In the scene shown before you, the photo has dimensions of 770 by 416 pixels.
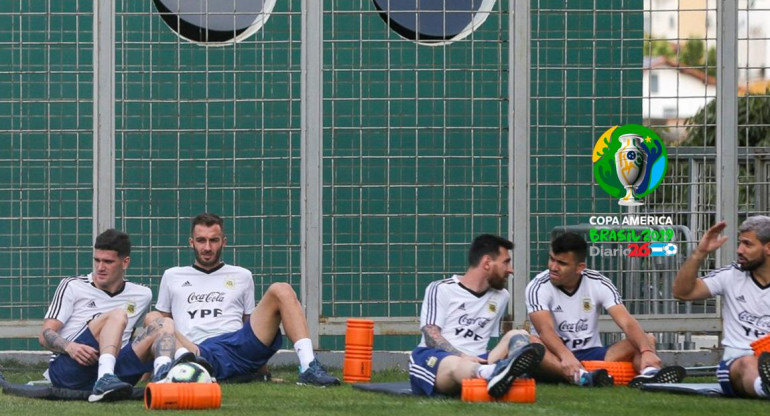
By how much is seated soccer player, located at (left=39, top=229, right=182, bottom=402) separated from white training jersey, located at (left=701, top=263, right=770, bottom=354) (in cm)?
365

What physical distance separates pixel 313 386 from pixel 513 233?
287 cm

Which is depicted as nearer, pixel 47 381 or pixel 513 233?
pixel 47 381

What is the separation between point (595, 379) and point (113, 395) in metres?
3.34

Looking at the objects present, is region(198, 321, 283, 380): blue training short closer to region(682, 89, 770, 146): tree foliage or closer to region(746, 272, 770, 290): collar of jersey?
region(746, 272, 770, 290): collar of jersey

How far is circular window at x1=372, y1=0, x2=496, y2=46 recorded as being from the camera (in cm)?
1265

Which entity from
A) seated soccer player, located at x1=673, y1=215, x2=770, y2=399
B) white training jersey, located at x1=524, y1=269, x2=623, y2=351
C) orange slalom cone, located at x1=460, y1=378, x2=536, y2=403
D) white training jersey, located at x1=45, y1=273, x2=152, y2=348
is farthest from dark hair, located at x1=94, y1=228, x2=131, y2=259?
seated soccer player, located at x1=673, y1=215, x2=770, y2=399

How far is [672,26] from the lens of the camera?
40.6 ft

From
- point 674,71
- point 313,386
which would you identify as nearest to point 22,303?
point 313,386

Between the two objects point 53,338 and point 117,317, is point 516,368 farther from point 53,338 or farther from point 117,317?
point 53,338

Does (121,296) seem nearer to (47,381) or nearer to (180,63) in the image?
(47,381)

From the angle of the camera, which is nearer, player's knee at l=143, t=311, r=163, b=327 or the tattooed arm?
the tattooed arm

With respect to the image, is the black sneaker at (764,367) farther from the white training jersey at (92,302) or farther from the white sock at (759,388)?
the white training jersey at (92,302)

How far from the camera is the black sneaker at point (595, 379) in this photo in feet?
32.9

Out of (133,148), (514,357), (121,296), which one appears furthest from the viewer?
(133,148)
